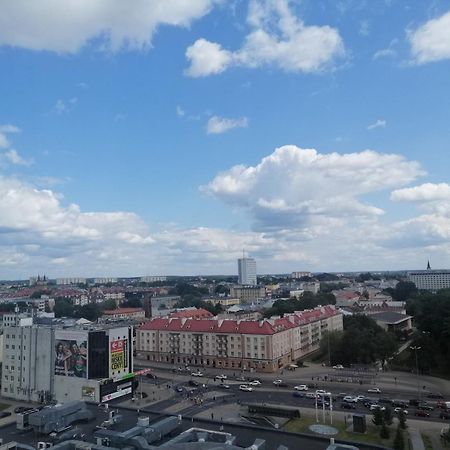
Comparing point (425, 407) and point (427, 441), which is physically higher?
point (425, 407)

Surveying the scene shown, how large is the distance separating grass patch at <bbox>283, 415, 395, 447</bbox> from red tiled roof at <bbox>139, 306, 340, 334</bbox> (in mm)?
36879

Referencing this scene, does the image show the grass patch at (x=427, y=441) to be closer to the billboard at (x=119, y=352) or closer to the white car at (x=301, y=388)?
the white car at (x=301, y=388)

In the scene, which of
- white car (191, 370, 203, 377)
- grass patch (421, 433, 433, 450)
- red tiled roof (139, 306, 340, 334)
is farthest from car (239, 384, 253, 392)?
grass patch (421, 433, 433, 450)

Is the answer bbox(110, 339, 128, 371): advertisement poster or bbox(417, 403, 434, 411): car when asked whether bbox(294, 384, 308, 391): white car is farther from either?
bbox(110, 339, 128, 371): advertisement poster

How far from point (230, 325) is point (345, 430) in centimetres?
4798

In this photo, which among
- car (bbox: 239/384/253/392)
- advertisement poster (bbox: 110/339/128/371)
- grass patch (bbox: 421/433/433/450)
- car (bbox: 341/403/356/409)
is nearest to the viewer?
grass patch (bbox: 421/433/433/450)

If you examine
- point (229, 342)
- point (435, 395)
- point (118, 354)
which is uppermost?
point (118, 354)

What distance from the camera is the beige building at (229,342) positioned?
93562 millimetres

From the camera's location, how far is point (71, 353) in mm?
70125

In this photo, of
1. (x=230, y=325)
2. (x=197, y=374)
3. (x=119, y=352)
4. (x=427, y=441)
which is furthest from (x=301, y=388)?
(x=119, y=352)

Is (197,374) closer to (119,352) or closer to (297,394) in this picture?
(119,352)

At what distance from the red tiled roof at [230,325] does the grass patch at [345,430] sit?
36.9m

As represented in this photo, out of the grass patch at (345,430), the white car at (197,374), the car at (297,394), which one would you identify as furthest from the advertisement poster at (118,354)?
the grass patch at (345,430)

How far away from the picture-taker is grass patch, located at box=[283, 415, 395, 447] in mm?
48969
